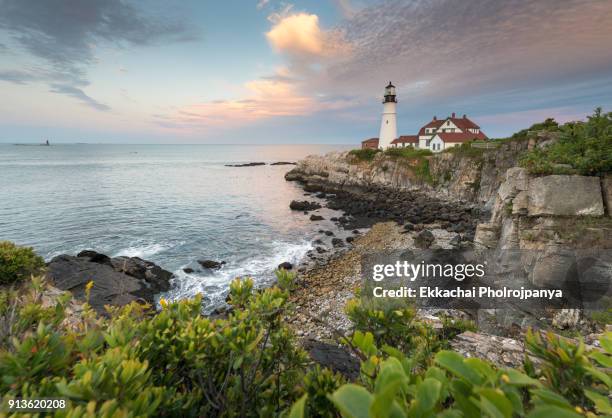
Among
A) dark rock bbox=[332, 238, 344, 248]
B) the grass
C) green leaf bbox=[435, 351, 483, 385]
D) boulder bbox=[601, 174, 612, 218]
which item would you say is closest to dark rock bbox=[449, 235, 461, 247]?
dark rock bbox=[332, 238, 344, 248]

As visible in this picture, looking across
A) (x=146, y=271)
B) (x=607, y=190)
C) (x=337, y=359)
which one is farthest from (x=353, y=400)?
(x=146, y=271)

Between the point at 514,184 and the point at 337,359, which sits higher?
the point at 514,184

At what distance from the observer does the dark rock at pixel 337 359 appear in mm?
4168

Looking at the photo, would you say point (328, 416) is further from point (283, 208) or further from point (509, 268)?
point (283, 208)

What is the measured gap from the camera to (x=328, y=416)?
6.68 ft

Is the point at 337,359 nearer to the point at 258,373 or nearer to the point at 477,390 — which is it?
the point at 258,373

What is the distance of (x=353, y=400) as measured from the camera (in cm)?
84

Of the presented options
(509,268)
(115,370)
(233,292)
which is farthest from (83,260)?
(509,268)

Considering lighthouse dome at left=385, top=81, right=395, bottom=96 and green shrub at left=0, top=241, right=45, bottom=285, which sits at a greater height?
lighthouse dome at left=385, top=81, right=395, bottom=96

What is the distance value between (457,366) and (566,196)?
1339 cm

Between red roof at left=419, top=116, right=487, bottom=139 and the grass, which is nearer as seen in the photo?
the grass

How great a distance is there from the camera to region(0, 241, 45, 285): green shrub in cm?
919

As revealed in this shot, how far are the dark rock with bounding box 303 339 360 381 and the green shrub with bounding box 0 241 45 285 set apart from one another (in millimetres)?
10834

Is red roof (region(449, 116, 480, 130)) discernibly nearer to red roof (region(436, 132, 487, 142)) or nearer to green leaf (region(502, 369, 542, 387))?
red roof (region(436, 132, 487, 142))
